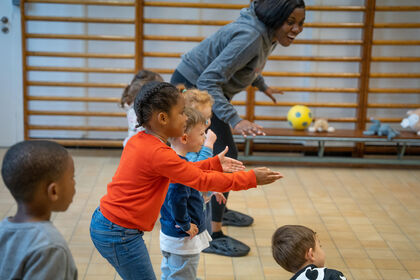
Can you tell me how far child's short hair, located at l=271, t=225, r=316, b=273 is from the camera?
1842mm

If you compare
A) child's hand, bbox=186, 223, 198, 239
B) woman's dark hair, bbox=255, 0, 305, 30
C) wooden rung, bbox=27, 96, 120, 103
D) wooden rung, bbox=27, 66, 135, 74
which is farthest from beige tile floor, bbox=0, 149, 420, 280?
woman's dark hair, bbox=255, 0, 305, 30

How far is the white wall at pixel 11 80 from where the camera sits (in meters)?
5.35

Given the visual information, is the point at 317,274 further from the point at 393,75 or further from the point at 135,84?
the point at 393,75

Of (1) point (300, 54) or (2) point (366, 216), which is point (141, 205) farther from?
(1) point (300, 54)

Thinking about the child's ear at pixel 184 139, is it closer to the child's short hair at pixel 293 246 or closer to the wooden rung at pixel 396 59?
the child's short hair at pixel 293 246

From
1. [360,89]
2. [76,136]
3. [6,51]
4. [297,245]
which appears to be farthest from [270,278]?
[6,51]

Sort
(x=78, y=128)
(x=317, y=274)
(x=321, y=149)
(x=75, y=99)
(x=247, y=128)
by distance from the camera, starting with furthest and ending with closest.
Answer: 1. (x=78, y=128)
2. (x=75, y=99)
3. (x=321, y=149)
4. (x=247, y=128)
5. (x=317, y=274)

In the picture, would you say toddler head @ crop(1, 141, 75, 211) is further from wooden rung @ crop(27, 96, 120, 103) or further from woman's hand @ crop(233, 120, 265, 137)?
wooden rung @ crop(27, 96, 120, 103)

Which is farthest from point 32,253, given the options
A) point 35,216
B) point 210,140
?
point 210,140

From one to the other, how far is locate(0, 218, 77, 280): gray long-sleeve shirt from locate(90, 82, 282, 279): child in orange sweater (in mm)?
586

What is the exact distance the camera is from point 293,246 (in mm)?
1843

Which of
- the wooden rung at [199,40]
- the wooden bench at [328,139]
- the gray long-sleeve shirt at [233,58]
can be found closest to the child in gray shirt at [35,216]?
the gray long-sleeve shirt at [233,58]

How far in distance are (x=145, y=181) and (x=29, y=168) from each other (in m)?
0.64

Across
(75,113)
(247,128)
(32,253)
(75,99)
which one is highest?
(247,128)
